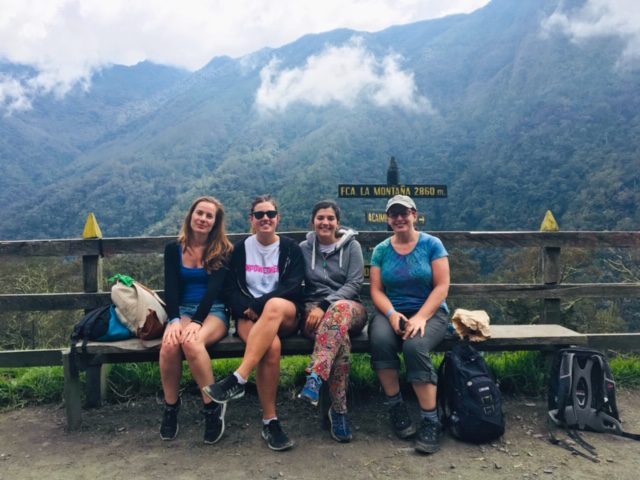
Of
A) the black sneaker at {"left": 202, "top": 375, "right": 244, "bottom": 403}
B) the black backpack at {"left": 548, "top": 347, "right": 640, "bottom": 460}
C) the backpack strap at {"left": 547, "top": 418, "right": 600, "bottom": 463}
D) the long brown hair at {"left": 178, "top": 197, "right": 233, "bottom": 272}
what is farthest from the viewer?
the long brown hair at {"left": 178, "top": 197, "right": 233, "bottom": 272}

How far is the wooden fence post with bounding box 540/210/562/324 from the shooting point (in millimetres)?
4570

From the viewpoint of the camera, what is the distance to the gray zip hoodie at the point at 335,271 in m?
3.79

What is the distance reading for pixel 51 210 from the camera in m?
71.6

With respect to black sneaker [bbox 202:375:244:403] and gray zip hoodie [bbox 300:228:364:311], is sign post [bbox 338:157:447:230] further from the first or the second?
black sneaker [bbox 202:375:244:403]

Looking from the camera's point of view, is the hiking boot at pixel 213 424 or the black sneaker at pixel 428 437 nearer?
the black sneaker at pixel 428 437

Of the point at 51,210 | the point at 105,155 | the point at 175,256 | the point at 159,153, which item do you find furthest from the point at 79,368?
the point at 105,155

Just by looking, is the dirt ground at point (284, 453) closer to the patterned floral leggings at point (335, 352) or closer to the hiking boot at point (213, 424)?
the hiking boot at point (213, 424)

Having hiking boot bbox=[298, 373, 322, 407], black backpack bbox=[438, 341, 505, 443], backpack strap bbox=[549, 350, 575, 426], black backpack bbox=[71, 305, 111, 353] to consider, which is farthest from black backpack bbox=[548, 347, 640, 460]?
black backpack bbox=[71, 305, 111, 353]

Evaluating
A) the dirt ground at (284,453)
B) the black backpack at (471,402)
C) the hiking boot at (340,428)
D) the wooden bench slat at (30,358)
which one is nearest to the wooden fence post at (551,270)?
the dirt ground at (284,453)

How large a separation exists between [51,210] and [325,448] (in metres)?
78.1

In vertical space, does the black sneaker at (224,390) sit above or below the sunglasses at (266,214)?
below

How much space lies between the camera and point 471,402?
3.29m

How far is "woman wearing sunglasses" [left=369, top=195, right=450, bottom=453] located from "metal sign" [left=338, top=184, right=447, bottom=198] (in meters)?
1.89

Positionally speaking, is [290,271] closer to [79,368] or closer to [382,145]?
[79,368]
